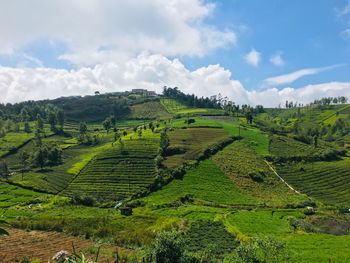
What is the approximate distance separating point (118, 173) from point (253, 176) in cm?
4480

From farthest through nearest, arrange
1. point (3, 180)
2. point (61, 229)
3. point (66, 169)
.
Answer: point (66, 169) → point (3, 180) → point (61, 229)

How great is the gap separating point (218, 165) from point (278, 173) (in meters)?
21.0

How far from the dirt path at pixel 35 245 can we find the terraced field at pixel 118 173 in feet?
126

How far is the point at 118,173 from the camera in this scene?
5143 inches

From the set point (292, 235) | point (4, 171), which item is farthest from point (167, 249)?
point (4, 171)

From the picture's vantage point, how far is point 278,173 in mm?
134250

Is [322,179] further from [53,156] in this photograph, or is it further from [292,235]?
[53,156]

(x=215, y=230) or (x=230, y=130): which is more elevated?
(x=230, y=130)

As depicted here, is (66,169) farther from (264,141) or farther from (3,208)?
(264,141)

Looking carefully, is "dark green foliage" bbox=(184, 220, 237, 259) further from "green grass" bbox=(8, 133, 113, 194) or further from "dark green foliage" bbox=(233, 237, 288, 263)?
"green grass" bbox=(8, 133, 113, 194)

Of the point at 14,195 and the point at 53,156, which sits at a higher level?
the point at 53,156

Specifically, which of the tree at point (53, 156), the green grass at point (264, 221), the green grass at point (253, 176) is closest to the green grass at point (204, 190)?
the green grass at point (253, 176)

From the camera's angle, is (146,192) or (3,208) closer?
(3,208)

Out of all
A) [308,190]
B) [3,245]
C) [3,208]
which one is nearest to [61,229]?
[3,245]
